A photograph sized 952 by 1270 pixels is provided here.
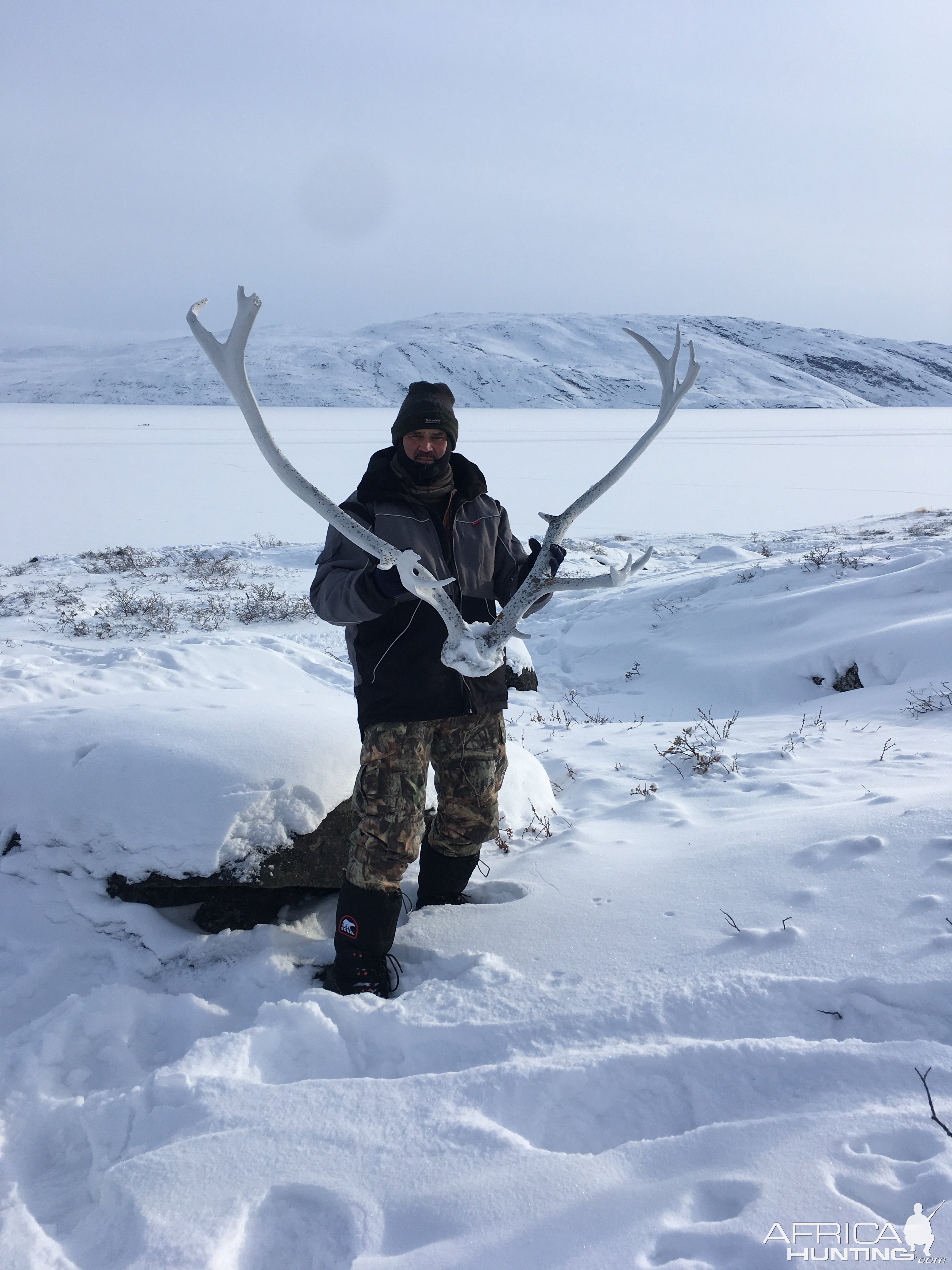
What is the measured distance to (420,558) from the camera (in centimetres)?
263

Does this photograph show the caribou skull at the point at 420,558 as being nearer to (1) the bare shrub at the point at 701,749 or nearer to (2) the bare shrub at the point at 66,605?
(1) the bare shrub at the point at 701,749

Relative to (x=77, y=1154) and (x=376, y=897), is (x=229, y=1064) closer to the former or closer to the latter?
(x=77, y=1154)

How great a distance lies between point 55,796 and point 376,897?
4.54 ft

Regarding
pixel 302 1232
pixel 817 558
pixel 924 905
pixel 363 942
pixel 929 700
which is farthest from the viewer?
pixel 817 558

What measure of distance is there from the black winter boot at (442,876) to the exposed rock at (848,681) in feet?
14.0

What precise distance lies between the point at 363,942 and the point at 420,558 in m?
1.30

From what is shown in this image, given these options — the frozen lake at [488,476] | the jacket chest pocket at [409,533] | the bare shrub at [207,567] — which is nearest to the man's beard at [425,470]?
the jacket chest pocket at [409,533]

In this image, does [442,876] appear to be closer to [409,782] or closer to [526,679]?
[409,782]

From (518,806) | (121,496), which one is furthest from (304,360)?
(518,806)

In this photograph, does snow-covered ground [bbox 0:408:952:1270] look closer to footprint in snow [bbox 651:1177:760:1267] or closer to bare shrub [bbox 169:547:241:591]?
footprint in snow [bbox 651:1177:760:1267]

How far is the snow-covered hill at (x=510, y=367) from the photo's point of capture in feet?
271

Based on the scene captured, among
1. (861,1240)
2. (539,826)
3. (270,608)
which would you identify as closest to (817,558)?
(270,608)

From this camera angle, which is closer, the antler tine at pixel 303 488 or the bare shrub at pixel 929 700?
the antler tine at pixel 303 488

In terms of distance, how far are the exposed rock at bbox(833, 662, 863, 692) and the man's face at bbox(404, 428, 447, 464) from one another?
4.66 meters
